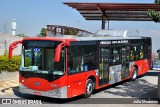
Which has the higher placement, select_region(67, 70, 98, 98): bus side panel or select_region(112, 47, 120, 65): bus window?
select_region(112, 47, 120, 65): bus window

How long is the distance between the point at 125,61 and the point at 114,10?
768 cm

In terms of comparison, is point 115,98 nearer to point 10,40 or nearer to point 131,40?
point 131,40

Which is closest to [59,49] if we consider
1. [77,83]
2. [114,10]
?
[77,83]

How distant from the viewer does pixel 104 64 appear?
16.0 metres

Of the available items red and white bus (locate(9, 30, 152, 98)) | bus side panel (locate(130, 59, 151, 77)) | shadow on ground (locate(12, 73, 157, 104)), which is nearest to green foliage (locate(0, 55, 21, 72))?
shadow on ground (locate(12, 73, 157, 104))

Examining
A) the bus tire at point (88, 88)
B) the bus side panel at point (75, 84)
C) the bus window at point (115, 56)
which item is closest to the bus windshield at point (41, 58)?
the bus side panel at point (75, 84)

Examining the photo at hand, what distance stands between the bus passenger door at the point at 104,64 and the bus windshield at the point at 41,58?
3132 mm

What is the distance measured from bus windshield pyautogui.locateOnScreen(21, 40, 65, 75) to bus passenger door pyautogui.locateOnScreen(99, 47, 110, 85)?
3132 mm

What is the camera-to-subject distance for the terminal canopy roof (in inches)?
923

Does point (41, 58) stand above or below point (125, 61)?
above

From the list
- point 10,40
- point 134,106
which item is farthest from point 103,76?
point 10,40

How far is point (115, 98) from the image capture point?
1455 cm

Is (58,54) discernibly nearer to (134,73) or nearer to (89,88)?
(89,88)

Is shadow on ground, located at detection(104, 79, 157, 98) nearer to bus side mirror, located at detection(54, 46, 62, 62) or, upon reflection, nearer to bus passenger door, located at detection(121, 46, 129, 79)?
bus passenger door, located at detection(121, 46, 129, 79)
